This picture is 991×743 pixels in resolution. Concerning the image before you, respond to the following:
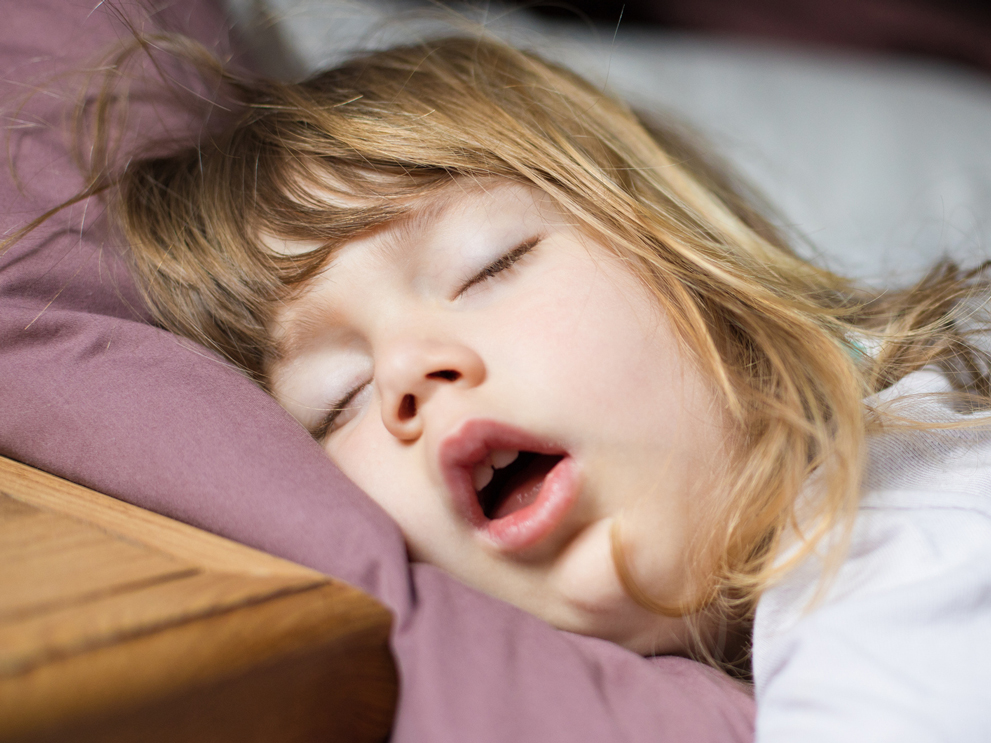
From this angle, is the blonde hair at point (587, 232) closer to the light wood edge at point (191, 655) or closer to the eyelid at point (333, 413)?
the eyelid at point (333, 413)

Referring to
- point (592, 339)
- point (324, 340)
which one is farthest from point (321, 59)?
point (592, 339)

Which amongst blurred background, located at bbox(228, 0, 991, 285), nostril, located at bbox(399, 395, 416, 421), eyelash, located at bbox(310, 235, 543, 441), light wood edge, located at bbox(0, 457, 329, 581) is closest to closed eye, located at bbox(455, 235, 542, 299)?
eyelash, located at bbox(310, 235, 543, 441)

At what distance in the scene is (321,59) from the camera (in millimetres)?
1418

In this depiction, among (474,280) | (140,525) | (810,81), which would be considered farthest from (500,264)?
(810,81)

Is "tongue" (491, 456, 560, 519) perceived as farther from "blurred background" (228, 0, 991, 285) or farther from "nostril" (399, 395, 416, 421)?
"blurred background" (228, 0, 991, 285)

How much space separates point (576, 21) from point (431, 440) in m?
2.01

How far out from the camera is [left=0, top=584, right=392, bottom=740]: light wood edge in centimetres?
31

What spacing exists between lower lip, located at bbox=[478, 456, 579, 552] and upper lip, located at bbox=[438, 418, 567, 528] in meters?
0.02

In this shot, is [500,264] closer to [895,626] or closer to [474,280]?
[474,280]

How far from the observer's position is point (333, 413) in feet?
2.66

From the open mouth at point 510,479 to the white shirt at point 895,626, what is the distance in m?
0.23

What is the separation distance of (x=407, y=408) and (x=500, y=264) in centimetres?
19

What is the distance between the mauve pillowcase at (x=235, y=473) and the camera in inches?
19.4

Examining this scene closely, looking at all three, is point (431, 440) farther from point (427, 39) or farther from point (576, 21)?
point (576, 21)
